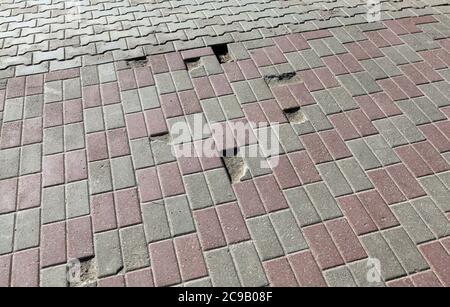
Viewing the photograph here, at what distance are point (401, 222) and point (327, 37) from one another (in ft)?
8.03

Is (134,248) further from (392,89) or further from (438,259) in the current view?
(392,89)

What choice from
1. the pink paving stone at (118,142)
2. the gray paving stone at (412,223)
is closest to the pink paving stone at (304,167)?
the gray paving stone at (412,223)

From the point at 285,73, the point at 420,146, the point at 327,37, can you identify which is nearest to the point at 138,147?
the point at 285,73

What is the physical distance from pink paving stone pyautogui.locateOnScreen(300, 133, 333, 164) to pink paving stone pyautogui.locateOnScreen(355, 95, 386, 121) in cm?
57

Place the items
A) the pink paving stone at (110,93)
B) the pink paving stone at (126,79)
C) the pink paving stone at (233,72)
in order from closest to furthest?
the pink paving stone at (110,93)
the pink paving stone at (126,79)
the pink paving stone at (233,72)

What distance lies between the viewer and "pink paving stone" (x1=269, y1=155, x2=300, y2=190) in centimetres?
285

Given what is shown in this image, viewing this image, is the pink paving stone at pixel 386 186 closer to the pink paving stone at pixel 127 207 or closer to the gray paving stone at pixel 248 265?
the gray paving stone at pixel 248 265

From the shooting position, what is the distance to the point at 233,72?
3.85m

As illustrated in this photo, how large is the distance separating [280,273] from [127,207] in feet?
3.64

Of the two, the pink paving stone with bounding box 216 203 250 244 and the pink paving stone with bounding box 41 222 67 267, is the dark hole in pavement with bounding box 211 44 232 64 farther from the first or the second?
the pink paving stone with bounding box 41 222 67 267

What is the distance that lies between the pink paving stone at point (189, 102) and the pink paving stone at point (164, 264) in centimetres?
131

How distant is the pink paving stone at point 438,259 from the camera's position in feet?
Answer: 7.76
